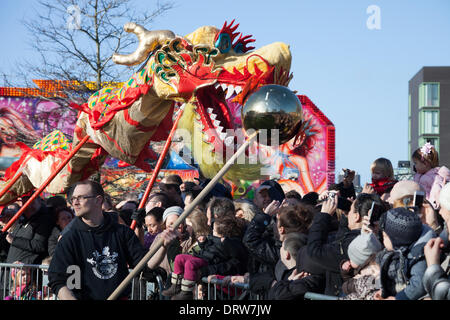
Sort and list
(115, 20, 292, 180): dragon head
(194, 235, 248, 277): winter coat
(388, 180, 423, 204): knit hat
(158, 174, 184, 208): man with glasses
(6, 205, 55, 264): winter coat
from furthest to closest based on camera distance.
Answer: (158, 174, 184, 208): man with glasses, (6, 205, 55, 264): winter coat, (115, 20, 292, 180): dragon head, (194, 235, 248, 277): winter coat, (388, 180, 423, 204): knit hat

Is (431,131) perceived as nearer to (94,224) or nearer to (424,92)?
(424,92)

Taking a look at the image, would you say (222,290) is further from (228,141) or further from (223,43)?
(223,43)

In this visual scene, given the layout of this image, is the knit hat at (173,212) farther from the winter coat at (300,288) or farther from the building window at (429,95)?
the building window at (429,95)

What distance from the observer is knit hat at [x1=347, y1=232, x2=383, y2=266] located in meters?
3.99

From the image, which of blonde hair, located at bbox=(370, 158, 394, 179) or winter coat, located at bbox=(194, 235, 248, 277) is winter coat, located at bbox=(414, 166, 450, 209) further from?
winter coat, located at bbox=(194, 235, 248, 277)

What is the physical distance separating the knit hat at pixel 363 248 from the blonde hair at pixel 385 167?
260 centimetres

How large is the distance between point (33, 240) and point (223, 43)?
9.73ft

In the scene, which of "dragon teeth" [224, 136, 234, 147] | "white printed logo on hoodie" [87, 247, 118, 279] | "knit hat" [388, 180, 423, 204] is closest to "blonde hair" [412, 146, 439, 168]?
"dragon teeth" [224, 136, 234, 147]

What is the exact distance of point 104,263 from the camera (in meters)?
4.66

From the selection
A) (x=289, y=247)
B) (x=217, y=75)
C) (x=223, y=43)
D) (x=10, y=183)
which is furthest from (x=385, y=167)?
(x=10, y=183)

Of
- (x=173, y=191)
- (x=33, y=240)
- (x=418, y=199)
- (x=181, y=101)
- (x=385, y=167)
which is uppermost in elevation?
(x=181, y=101)

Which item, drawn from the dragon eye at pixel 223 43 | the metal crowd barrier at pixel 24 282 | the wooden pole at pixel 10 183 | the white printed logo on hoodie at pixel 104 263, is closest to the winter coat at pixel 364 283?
the white printed logo on hoodie at pixel 104 263

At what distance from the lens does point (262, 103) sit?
12.9 ft

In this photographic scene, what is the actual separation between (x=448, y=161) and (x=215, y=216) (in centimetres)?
4207
